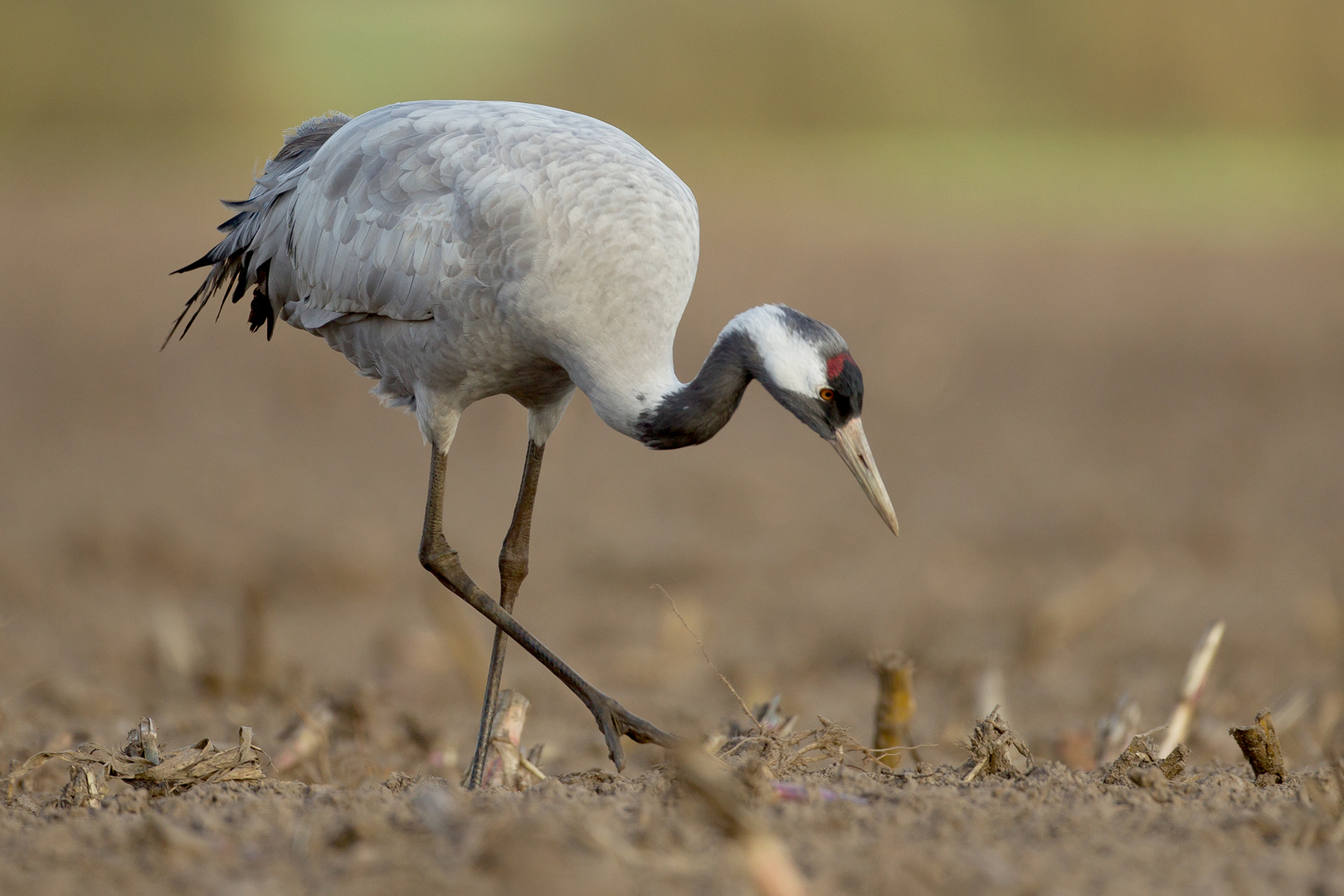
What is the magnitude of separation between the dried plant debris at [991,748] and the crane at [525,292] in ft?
2.29

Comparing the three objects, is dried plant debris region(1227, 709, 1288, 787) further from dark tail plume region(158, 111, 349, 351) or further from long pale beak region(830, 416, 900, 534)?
dark tail plume region(158, 111, 349, 351)

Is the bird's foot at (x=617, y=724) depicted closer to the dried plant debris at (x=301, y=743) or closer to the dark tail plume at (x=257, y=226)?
the dried plant debris at (x=301, y=743)

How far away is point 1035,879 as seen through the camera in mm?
2498

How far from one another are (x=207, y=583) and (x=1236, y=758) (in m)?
5.86

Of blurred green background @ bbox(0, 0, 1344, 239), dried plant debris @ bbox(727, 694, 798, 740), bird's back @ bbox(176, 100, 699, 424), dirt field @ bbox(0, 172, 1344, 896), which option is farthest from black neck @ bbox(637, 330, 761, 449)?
blurred green background @ bbox(0, 0, 1344, 239)

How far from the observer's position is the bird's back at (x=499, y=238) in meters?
4.14

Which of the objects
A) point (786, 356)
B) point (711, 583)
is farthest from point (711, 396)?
point (711, 583)

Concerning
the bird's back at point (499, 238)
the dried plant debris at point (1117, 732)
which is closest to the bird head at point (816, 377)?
the bird's back at point (499, 238)

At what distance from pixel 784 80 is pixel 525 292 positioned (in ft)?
196

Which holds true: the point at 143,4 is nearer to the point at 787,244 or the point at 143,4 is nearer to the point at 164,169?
the point at 164,169

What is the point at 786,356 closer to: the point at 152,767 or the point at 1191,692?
the point at 1191,692

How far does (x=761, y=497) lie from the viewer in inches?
402

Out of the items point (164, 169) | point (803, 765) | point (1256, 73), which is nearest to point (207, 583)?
point (803, 765)

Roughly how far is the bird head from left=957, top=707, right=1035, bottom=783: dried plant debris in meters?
0.64
